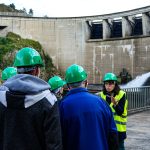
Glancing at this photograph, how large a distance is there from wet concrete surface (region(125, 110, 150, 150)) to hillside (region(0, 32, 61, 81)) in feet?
86.7

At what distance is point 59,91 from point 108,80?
0.82 meters

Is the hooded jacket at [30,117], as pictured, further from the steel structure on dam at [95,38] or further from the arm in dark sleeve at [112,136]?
the steel structure on dam at [95,38]

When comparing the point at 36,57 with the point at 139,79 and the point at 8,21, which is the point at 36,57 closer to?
the point at 139,79

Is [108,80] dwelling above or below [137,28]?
below

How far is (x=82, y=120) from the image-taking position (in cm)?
314

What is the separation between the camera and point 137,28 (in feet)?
117

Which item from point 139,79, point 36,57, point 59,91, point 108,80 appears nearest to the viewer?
point 36,57

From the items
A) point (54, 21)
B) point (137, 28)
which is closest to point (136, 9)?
point (137, 28)

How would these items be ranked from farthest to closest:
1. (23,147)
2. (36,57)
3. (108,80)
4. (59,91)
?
(108,80)
(59,91)
(36,57)
(23,147)

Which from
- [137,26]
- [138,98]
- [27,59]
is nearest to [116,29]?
[137,26]

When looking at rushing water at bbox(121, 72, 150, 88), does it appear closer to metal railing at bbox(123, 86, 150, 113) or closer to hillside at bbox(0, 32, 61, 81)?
hillside at bbox(0, 32, 61, 81)

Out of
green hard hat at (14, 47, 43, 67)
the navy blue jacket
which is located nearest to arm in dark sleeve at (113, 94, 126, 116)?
the navy blue jacket

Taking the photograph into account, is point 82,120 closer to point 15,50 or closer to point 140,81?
point 140,81

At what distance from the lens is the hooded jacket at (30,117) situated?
2.69 m
